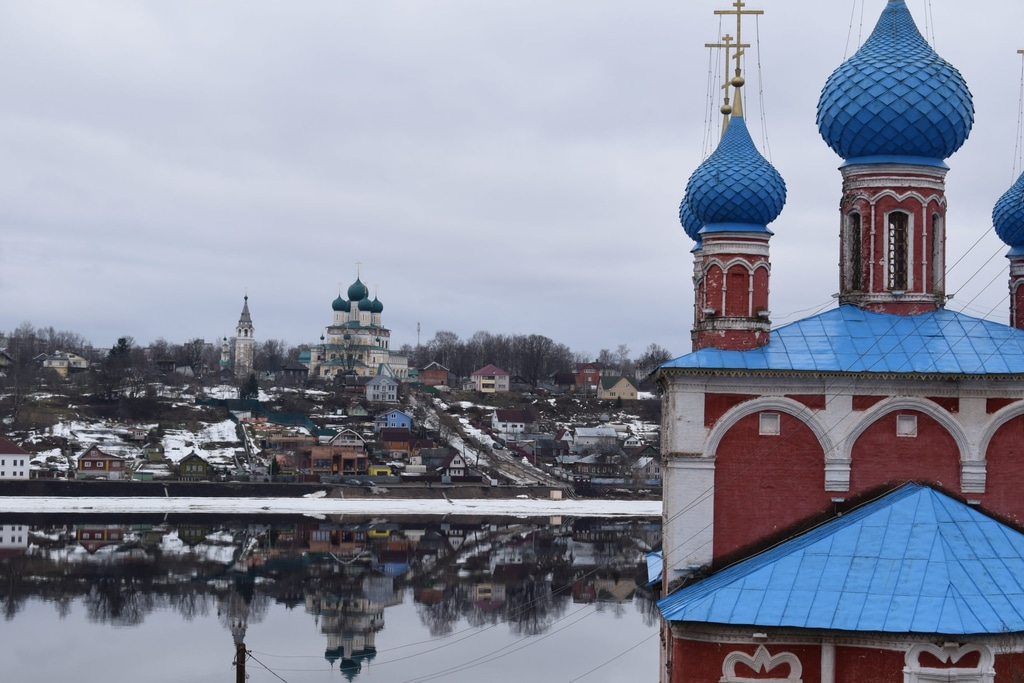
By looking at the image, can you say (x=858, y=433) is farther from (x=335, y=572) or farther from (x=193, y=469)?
(x=193, y=469)

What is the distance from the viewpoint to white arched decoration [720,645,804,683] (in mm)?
17672

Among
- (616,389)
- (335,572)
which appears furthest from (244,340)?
(335,572)

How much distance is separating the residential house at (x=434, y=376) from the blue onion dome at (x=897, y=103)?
10378 centimetres

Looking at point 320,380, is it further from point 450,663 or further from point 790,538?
point 790,538

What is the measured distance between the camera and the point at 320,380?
122m

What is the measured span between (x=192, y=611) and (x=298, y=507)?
30.9 metres

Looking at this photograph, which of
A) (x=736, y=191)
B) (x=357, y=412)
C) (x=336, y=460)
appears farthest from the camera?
(x=357, y=412)

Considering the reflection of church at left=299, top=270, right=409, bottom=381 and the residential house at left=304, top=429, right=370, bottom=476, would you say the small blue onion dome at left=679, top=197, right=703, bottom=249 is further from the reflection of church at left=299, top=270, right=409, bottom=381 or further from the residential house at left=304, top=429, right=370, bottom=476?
the reflection of church at left=299, top=270, right=409, bottom=381

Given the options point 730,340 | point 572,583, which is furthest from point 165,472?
point 730,340

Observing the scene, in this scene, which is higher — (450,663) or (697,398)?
(697,398)

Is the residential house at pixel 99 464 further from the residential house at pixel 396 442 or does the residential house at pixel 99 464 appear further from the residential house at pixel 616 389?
the residential house at pixel 616 389

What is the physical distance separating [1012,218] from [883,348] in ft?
16.3

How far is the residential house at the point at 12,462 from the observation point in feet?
231

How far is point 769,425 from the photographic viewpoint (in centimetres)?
1983
